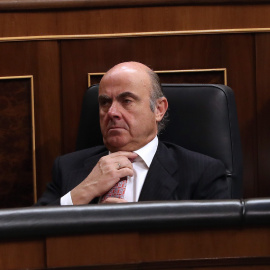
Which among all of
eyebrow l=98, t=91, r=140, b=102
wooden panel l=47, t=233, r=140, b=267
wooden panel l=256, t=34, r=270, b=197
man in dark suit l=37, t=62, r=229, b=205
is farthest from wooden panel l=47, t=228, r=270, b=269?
wooden panel l=256, t=34, r=270, b=197

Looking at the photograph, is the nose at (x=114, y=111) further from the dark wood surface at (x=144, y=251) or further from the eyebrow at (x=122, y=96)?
the dark wood surface at (x=144, y=251)

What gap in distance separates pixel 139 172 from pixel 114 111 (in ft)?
0.38

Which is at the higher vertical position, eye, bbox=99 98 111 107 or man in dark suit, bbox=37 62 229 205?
eye, bbox=99 98 111 107

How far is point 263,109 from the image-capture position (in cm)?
124

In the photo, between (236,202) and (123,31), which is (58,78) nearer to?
(123,31)

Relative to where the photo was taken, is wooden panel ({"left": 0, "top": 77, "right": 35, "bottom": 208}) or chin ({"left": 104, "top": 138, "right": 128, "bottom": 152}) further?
wooden panel ({"left": 0, "top": 77, "right": 35, "bottom": 208})

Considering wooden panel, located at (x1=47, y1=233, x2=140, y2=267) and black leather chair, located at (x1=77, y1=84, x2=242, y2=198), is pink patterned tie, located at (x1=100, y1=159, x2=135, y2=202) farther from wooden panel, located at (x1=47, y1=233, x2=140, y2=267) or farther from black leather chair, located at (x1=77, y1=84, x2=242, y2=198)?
wooden panel, located at (x1=47, y1=233, x2=140, y2=267)

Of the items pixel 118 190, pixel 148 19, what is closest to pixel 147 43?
pixel 148 19

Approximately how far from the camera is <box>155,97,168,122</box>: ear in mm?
1056

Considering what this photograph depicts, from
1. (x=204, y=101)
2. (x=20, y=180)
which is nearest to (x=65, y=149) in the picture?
(x=20, y=180)

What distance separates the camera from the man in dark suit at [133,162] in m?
0.99

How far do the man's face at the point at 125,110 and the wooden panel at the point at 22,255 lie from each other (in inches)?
21.6

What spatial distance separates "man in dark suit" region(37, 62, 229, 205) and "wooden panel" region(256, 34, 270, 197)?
0.85 feet

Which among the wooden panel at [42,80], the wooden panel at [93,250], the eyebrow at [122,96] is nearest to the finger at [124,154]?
the eyebrow at [122,96]
